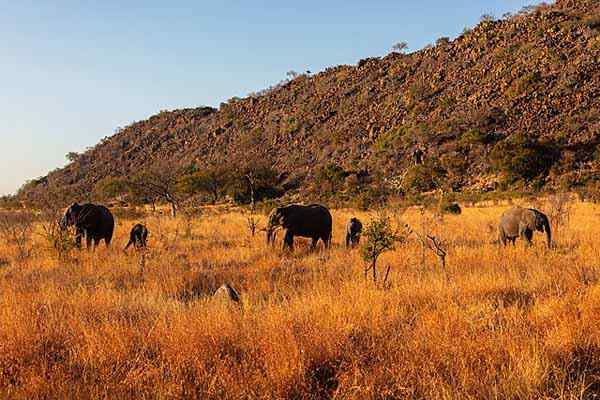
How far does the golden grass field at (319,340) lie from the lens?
3264 mm

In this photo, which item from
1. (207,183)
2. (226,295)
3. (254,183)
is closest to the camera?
(226,295)

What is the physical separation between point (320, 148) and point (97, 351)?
196 feet

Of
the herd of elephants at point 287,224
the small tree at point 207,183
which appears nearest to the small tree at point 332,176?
the small tree at point 207,183

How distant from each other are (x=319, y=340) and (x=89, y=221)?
11.0 metres

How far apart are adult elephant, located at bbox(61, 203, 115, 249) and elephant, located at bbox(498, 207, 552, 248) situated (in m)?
11.1

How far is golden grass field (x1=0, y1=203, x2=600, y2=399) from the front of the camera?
3.26 metres

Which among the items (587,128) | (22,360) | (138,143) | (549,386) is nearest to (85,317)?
(22,360)

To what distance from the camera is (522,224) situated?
1116 cm

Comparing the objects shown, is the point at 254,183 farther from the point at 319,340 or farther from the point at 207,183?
the point at 319,340

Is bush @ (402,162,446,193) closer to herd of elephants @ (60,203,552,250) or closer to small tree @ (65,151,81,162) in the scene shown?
herd of elephants @ (60,203,552,250)

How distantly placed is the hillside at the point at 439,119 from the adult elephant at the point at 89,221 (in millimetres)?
31742

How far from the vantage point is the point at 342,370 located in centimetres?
366

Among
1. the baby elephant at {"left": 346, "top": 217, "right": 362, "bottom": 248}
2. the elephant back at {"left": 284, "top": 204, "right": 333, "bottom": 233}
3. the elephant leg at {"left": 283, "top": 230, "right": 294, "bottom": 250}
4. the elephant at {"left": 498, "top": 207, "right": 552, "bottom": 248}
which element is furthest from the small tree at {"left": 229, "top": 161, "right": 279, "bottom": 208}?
the elephant at {"left": 498, "top": 207, "right": 552, "bottom": 248}

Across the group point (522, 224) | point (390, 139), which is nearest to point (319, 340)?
point (522, 224)
